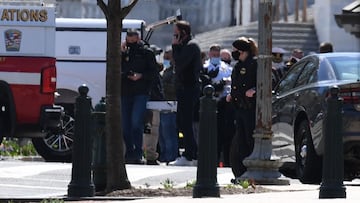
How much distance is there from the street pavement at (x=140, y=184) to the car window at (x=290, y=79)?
1238mm

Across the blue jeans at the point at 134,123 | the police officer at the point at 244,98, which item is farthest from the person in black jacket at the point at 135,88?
the police officer at the point at 244,98

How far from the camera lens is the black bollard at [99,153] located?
14234mm

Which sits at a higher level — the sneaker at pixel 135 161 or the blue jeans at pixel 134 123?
the blue jeans at pixel 134 123

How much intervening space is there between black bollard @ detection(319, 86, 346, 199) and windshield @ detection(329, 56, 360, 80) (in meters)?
2.94

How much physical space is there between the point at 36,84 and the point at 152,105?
2.48 metres

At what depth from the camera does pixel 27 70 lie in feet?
60.1

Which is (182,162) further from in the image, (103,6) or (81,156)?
(81,156)

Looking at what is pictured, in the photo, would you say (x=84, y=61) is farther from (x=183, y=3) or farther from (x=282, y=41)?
(x=183, y=3)

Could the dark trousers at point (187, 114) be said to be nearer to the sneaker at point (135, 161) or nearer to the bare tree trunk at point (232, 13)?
the sneaker at point (135, 161)

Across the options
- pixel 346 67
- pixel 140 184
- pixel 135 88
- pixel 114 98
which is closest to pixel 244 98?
pixel 346 67

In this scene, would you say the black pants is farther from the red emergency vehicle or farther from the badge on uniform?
the badge on uniform

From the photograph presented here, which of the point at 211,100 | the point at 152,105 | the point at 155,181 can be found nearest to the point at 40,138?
the point at 152,105

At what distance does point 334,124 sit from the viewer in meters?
12.6

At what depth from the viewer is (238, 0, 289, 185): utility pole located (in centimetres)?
1488
